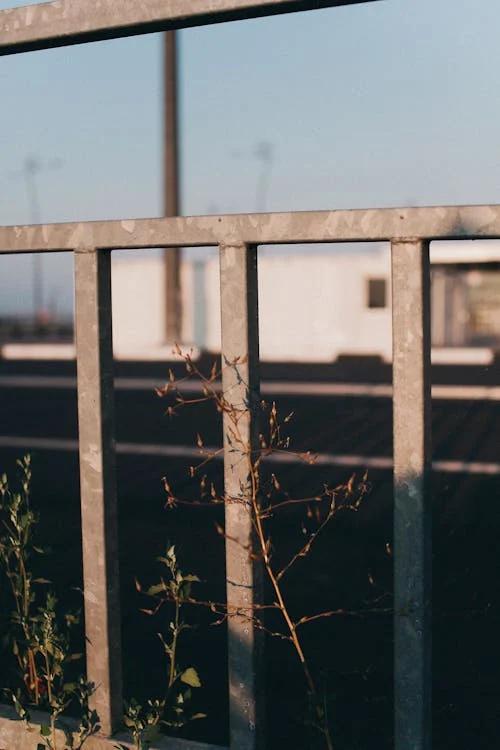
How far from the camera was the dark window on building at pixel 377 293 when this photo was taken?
24.5 meters

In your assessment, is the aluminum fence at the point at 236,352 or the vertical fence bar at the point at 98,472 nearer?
the aluminum fence at the point at 236,352

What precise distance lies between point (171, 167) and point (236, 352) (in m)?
20.6

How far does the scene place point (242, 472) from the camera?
66.0 inches

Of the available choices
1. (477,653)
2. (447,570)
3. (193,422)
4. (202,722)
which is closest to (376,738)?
(202,722)

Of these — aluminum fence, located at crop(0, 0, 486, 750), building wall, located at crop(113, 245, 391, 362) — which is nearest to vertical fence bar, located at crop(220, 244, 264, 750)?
aluminum fence, located at crop(0, 0, 486, 750)

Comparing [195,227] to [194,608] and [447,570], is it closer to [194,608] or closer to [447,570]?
[194,608]

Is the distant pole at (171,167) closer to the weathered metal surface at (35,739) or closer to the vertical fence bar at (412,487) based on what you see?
the weathered metal surface at (35,739)

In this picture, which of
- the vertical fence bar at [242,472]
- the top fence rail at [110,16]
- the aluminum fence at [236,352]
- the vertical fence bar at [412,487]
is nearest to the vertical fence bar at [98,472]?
the aluminum fence at [236,352]

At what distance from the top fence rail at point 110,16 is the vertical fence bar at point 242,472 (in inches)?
17.3

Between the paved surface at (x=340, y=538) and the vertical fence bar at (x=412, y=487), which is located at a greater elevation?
the vertical fence bar at (x=412, y=487)

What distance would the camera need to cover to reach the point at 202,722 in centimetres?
233

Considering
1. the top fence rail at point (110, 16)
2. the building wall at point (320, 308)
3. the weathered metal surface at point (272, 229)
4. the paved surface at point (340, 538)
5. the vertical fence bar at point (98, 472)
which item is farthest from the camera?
the building wall at point (320, 308)

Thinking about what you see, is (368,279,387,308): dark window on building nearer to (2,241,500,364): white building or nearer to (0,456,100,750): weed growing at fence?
(2,241,500,364): white building

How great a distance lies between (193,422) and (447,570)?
18.8 feet
